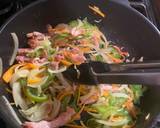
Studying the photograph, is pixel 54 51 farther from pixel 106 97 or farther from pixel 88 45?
pixel 106 97

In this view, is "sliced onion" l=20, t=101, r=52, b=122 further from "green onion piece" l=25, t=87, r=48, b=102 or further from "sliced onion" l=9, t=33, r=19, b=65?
"sliced onion" l=9, t=33, r=19, b=65

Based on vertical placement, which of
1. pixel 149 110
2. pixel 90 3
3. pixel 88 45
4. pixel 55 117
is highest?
pixel 90 3

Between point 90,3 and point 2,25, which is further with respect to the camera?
point 90,3

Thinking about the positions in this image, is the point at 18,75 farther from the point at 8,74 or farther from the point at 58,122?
the point at 58,122

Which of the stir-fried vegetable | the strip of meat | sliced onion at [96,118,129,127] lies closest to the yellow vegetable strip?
the stir-fried vegetable

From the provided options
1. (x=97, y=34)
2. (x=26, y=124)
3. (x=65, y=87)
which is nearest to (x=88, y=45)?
(x=97, y=34)

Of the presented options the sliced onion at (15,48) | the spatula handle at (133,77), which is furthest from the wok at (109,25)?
the spatula handle at (133,77)
